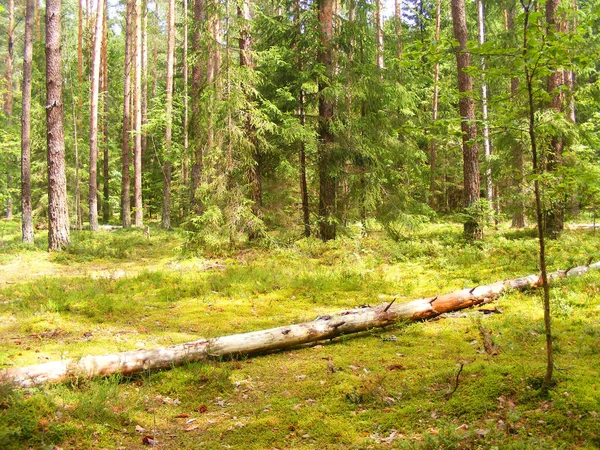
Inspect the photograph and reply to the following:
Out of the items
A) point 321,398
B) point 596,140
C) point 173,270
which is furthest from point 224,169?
point 596,140

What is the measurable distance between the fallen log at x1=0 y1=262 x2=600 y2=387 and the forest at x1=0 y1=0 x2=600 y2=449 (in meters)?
0.03

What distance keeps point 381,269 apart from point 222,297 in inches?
159

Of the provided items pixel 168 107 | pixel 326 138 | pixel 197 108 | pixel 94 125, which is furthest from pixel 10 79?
pixel 326 138

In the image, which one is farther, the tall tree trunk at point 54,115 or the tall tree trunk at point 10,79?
the tall tree trunk at point 10,79

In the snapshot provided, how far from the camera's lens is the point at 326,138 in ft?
43.4

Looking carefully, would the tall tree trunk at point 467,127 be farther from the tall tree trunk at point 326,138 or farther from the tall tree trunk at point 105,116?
the tall tree trunk at point 105,116

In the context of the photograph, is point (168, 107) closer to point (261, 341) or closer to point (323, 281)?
point (323, 281)

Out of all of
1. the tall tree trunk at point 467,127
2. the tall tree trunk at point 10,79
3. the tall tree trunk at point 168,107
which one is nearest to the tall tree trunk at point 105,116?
the tall tree trunk at point 10,79

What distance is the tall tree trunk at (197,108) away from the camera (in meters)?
13.0

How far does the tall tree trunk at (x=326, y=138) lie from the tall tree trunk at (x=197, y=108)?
3537mm

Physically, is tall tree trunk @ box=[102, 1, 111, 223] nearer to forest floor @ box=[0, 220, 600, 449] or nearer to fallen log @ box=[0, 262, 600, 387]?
forest floor @ box=[0, 220, 600, 449]

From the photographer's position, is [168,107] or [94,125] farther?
[168,107]

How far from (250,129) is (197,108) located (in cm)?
212

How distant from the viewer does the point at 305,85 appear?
1218 cm
